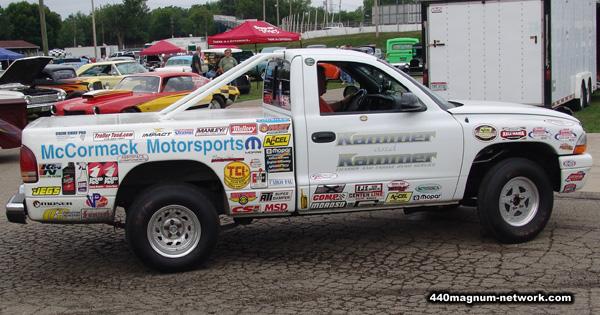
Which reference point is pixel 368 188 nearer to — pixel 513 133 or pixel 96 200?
pixel 513 133

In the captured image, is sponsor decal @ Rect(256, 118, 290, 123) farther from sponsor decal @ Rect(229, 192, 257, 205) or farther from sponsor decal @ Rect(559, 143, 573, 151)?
sponsor decal @ Rect(559, 143, 573, 151)

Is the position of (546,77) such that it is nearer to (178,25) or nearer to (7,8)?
(7,8)

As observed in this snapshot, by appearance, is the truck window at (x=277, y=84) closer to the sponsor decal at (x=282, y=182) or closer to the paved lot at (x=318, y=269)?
the sponsor decal at (x=282, y=182)

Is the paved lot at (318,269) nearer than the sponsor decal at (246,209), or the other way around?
the paved lot at (318,269)

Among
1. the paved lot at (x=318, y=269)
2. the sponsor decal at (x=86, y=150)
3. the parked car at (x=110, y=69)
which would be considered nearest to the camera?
the paved lot at (x=318, y=269)

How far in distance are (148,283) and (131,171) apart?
98 centimetres

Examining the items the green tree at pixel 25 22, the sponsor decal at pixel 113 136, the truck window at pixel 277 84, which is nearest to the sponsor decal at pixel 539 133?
the truck window at pixel 277 84

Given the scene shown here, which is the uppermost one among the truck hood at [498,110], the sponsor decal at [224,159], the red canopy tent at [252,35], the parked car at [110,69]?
the red canopy tent at [252,35]

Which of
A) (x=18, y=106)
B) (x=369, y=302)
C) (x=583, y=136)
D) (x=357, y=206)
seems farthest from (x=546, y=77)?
(x=18, y=106)

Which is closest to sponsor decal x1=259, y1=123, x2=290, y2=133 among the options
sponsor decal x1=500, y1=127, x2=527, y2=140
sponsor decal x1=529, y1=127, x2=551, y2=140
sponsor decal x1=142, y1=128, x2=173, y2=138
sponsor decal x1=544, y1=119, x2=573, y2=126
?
sponsor decal x1=142, y1=128, x2=173, y2=138

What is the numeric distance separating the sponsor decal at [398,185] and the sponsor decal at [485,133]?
2.63ft

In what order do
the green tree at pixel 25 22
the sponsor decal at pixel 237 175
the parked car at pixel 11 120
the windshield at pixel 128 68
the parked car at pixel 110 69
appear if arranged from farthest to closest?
the green tree at pixel 25 22 → the windshield at pixel 128 68 → the parked car at pixel 110 69 → the parked car at pixel 11 120 → the sponsor decal at pixel 237 175

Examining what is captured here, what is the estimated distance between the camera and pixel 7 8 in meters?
109

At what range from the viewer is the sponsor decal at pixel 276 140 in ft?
18.6
